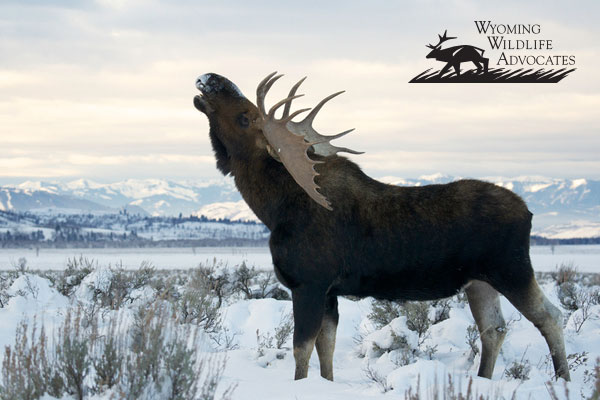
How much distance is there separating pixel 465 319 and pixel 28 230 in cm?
17559

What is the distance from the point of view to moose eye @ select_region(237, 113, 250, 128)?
6562mm

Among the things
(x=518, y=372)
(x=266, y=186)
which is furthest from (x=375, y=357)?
(x=266, y=186)

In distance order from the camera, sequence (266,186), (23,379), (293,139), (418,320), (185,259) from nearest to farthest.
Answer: (23,379)
(293,139)
(266,186)
(418,320)
(185,259)

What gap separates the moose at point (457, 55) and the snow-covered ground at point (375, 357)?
4.19 meters

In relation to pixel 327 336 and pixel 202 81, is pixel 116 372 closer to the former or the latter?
pixel 327 336

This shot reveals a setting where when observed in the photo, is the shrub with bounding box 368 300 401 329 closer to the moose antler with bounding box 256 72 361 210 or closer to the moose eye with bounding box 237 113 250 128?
the moose antler with bounding box 256 72 361 210

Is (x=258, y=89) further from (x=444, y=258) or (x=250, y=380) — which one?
(x=250, y=380)

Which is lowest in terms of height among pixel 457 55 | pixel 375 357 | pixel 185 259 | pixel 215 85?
pixel 375 357

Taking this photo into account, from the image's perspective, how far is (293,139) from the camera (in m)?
6.33

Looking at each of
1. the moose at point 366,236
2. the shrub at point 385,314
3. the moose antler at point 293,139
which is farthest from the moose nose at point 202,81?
the shrub at point 385,314

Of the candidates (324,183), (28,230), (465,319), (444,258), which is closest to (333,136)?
(324,183)

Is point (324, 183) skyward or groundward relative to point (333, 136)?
groundward

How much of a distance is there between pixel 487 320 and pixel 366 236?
1586mm

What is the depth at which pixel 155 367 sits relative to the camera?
4.66m
